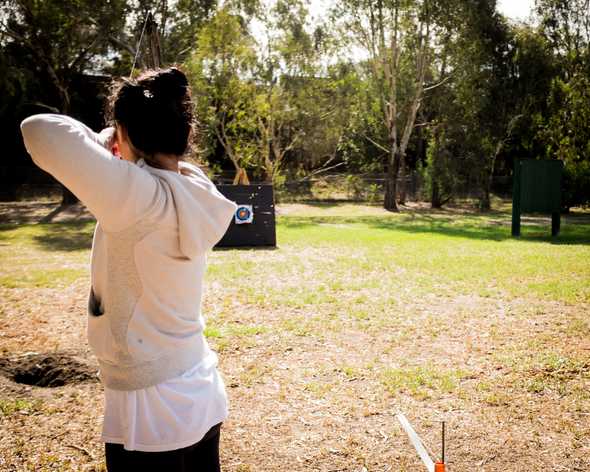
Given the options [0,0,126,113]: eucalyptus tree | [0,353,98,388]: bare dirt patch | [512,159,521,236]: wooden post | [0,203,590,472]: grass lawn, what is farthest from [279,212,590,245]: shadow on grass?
[0,353,98,388]: bare dirt patch

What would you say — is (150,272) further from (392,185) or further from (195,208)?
(392,185)

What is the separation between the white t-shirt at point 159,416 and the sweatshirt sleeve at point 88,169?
0.46m

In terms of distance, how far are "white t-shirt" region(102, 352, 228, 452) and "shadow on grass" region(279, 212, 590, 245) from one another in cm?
1275

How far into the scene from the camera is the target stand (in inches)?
478

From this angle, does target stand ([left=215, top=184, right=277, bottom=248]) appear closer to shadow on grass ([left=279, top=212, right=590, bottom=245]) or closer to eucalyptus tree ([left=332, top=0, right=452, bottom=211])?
shadow on grass ([left=279, top=212, right=590, bottom=245])

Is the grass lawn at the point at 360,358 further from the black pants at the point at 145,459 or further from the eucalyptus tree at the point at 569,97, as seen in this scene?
the eucalyptus tree at the point at 569,97

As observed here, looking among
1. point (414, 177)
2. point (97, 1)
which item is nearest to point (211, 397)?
point (97, 1)

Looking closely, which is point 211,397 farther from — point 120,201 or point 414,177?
point 414,177

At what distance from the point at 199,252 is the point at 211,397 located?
400mm

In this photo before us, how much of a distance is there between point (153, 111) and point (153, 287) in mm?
444

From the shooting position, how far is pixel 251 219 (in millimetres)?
12180

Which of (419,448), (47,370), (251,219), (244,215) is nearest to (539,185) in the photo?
(251,219)

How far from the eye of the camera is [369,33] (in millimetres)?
22250

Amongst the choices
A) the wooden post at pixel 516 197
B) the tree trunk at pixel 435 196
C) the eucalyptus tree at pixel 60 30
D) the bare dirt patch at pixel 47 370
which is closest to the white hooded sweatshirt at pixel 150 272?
the bare dirt patch at pixel 47 370
